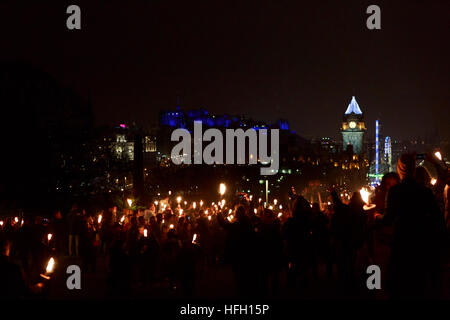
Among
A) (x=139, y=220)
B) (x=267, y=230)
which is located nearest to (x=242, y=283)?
(x=267, y=230)

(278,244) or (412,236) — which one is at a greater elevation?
(412,236)

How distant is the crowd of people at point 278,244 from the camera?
18.4 feet

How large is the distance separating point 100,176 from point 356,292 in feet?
52.1

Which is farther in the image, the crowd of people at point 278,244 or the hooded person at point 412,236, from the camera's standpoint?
the crowd of people at point 278,244

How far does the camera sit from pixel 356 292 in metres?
10.2

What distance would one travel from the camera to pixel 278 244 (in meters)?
10.6

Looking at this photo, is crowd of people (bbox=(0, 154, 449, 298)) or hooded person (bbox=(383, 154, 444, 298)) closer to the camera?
hooded person (bbox=(383, 154, 444, 298))

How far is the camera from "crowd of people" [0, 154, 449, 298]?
5609 millimetres

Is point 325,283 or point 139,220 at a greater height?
point 139,220

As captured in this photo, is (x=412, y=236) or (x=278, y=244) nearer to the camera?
(x=412, y=236)
